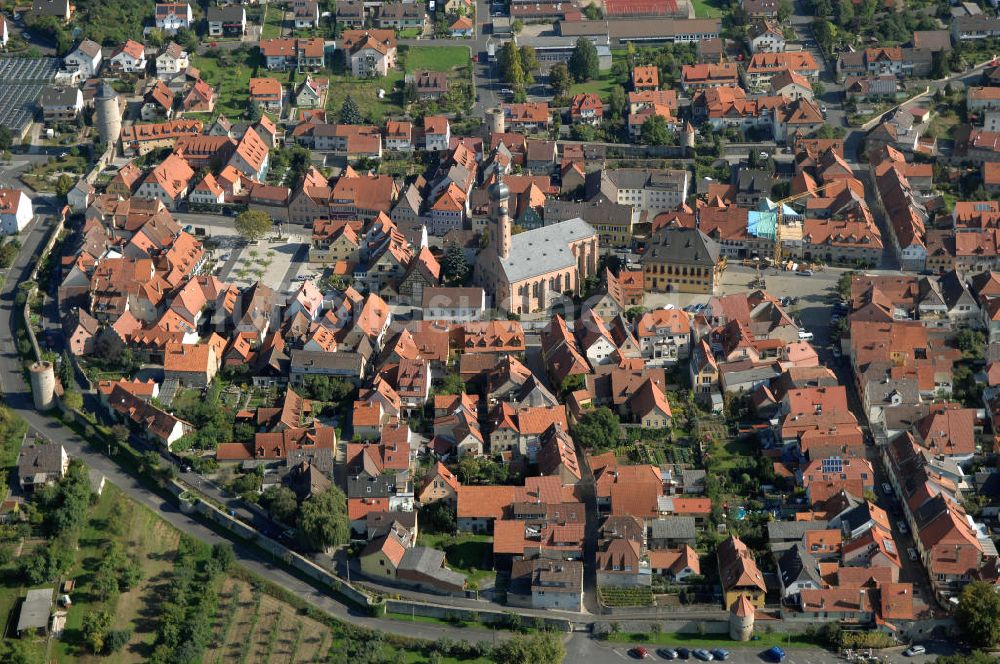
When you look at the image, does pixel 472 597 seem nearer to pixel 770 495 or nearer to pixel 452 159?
pixel 770 495

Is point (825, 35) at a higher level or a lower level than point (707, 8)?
higher

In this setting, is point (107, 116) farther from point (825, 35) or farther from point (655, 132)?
point (825, 35)

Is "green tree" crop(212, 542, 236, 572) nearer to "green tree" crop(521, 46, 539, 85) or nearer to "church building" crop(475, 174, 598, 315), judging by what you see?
"church building" crop(475, 174, 598, 315)

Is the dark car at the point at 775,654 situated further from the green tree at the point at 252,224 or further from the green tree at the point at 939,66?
the green tree at the point at 939,66

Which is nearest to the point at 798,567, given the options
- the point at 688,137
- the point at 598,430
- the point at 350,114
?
the point at 598,430

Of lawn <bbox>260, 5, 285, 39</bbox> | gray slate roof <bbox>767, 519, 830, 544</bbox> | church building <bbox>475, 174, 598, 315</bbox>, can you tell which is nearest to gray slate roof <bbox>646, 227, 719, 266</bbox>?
church building <bbox>475, 174, 598, 315</bbox>


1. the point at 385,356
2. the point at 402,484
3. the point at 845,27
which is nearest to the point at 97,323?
the point at 385,356
